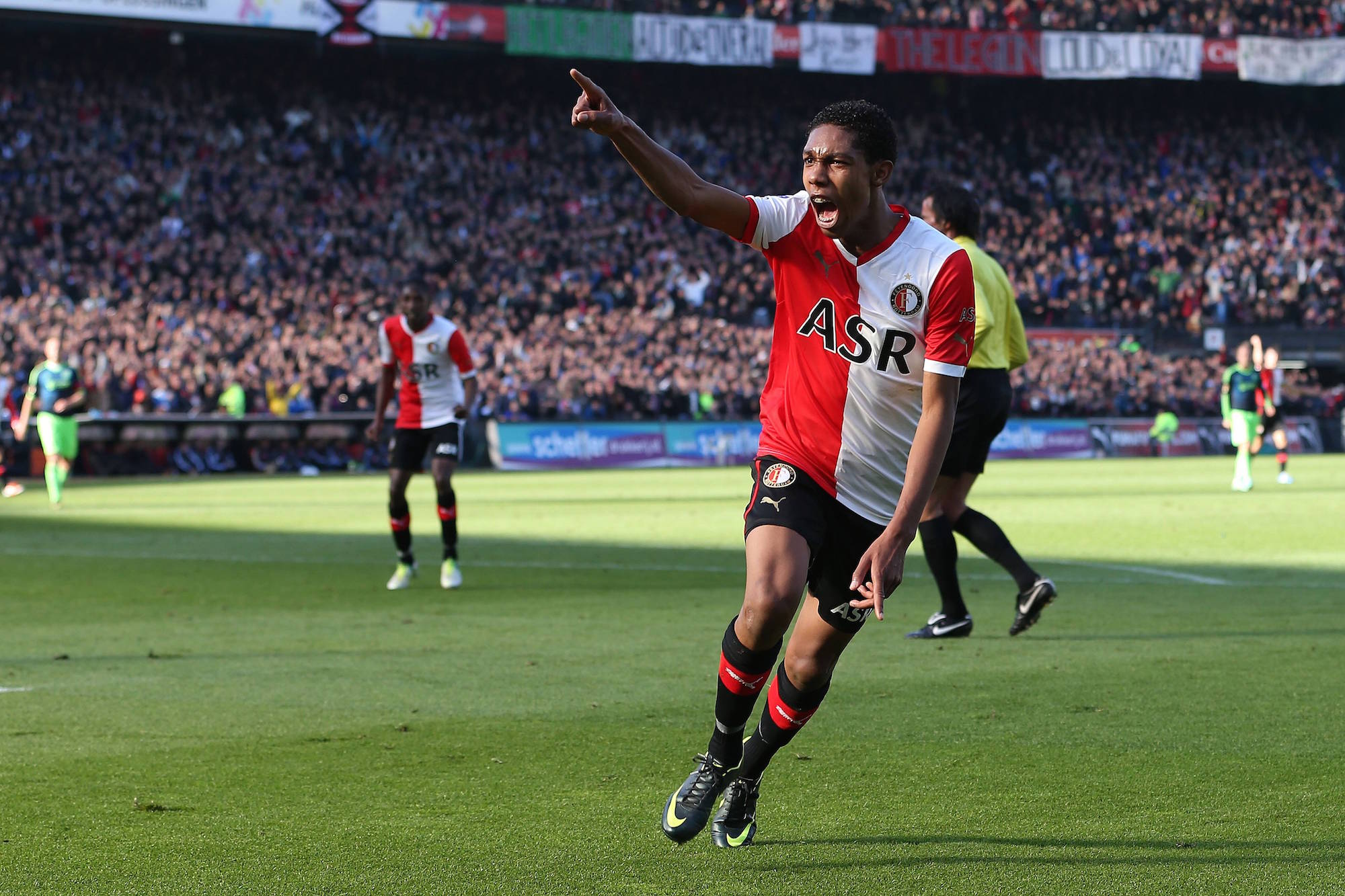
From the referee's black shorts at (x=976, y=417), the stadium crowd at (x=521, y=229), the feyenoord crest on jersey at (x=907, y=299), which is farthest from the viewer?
the stadium crowd at (x=521, y=229)

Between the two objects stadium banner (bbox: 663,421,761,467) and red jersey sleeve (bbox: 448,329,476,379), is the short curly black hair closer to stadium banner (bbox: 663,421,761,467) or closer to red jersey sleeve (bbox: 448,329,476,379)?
red jersey sleeve (bbox: 448,329,476,379)

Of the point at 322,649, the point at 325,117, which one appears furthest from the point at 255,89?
the point at 322,649

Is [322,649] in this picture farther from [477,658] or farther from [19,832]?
[19,832]

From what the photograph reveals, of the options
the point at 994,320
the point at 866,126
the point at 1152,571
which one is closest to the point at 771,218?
the point at 866,126

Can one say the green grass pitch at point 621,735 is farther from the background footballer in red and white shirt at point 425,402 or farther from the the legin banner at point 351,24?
the the legin banner at point 351,24

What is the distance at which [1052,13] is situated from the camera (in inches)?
2015

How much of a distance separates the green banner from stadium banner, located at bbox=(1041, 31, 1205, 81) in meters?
13.8

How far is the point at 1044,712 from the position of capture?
644cm

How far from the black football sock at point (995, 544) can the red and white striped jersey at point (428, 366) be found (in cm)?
466

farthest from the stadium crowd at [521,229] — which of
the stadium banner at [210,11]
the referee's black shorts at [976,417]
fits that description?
the referee's black shorts at [976,417]

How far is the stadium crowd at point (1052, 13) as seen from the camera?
48094 millimetres

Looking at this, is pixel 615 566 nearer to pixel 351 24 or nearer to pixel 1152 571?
pixel 1152 571

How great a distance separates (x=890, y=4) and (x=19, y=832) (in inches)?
1909

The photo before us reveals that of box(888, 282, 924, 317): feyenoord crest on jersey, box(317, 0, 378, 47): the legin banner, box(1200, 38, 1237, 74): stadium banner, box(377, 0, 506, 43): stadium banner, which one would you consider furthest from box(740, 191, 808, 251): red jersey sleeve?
box(1200, 38, 1237, 74): stadium banner
